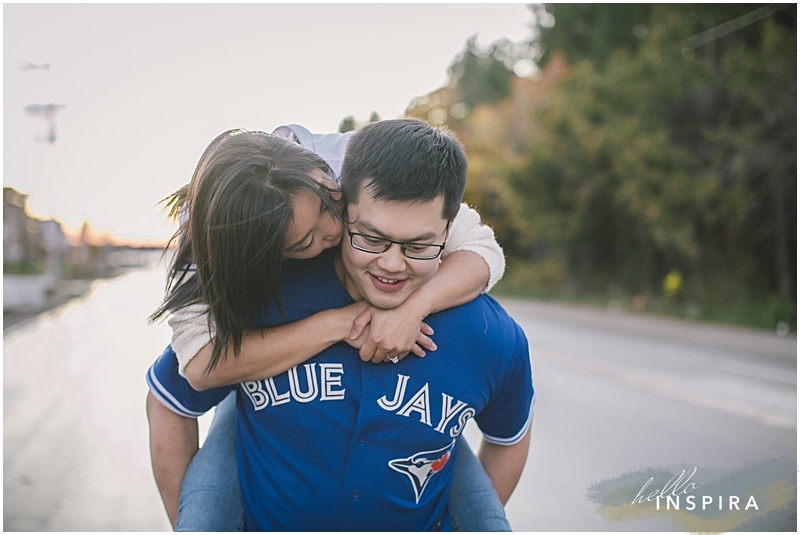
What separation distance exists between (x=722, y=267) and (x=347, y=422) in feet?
60.7

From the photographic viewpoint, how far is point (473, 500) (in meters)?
2.00

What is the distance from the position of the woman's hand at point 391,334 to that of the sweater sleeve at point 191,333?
1.13 feet

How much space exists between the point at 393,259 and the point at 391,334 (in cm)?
17

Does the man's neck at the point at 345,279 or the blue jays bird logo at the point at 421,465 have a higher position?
the man's neck at the point at 345,279

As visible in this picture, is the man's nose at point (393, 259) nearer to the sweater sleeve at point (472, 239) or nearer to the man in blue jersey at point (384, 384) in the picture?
the man in blue jersey at point (384, 384)

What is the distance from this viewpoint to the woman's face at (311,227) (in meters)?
1.64

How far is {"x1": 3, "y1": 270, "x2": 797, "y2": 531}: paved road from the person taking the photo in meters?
4.54

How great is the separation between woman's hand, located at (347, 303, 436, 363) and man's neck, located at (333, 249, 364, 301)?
10 centimetres

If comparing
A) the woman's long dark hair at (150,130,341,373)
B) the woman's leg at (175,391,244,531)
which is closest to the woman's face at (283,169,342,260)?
the woman's long dark hair at (150,130,341,373)

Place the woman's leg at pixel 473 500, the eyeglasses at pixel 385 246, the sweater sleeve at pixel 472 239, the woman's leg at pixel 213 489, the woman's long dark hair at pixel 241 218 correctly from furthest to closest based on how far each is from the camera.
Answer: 1. the sweater sleeve at pixel 472 239
2. the woman's leg at pixel 473 500
3. the woman's leg at pixel 213 489
4. the eyeglasses at pixel 385 246
5. the woman's long dark hair at pixel 241 218

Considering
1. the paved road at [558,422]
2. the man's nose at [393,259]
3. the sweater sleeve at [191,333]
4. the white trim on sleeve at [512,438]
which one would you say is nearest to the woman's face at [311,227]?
the man's nose at [393,259]

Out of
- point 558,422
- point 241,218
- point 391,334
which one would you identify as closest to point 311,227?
point 241,218

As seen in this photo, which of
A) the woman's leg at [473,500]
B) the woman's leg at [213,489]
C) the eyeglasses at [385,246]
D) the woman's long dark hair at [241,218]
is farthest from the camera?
the woman's leg at [473,500]

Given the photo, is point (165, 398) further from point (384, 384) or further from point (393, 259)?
point (393, 259)
